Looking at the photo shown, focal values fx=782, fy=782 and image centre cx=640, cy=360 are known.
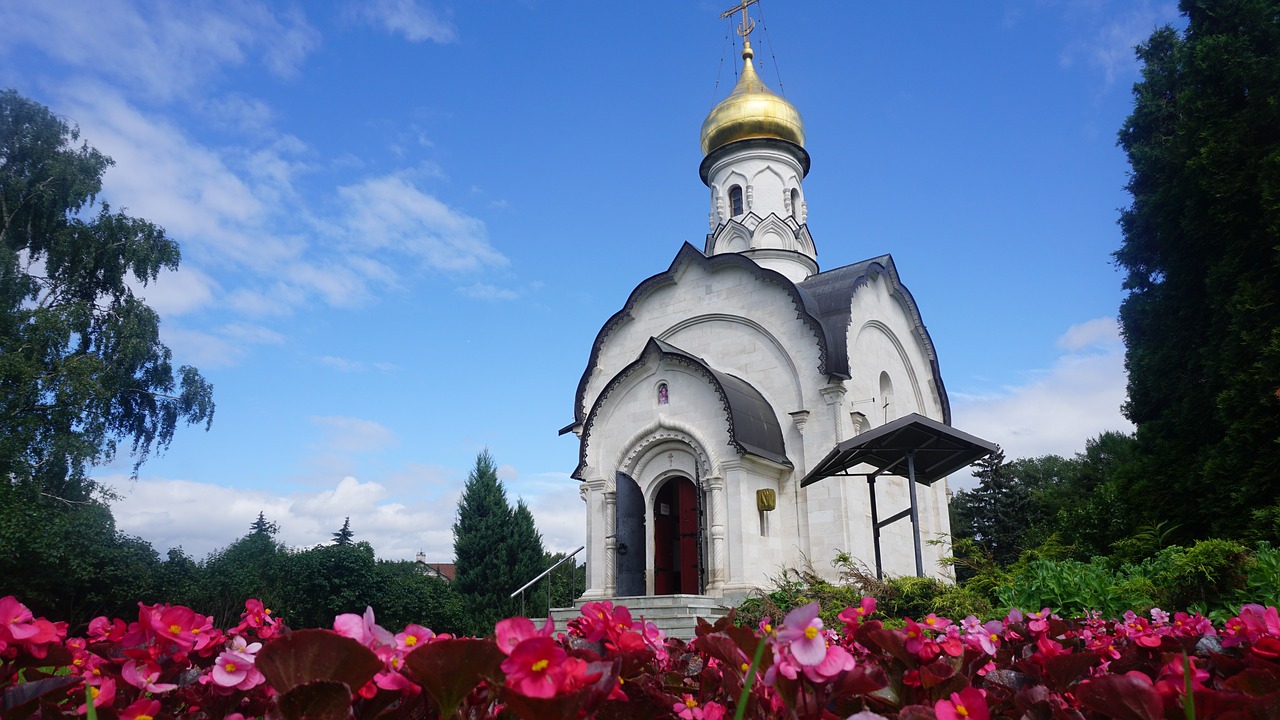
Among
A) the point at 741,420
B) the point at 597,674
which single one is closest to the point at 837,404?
the point at 741,420

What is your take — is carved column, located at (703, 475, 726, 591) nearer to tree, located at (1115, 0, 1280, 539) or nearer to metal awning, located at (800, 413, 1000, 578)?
metal awning, located at (800, 413, 1000, 578)

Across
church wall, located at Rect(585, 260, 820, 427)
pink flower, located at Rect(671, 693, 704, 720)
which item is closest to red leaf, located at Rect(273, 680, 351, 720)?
pink flower, located at Rect(671, 693, 704, 720)

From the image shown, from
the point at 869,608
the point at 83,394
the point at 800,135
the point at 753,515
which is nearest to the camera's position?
the point at 869,608

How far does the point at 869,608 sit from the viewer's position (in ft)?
6.17

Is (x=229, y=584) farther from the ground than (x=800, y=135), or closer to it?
closer to it

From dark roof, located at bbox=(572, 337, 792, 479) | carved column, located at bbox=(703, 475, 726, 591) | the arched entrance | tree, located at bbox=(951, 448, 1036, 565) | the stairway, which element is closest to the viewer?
the stairway

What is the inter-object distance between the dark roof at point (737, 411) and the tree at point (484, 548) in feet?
29.2

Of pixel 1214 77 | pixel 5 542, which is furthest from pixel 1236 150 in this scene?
pixel 5 542

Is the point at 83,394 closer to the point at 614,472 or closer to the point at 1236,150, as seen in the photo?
the point at 614,472

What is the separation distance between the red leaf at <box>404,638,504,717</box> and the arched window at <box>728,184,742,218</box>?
1754 cm

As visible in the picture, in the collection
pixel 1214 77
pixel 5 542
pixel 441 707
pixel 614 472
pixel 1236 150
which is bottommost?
pixel 441 707

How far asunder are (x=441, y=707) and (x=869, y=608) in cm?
119

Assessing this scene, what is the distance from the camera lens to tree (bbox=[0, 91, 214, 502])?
1661 cm

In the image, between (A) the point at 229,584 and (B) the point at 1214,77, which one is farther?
(A) the point at 229,584
